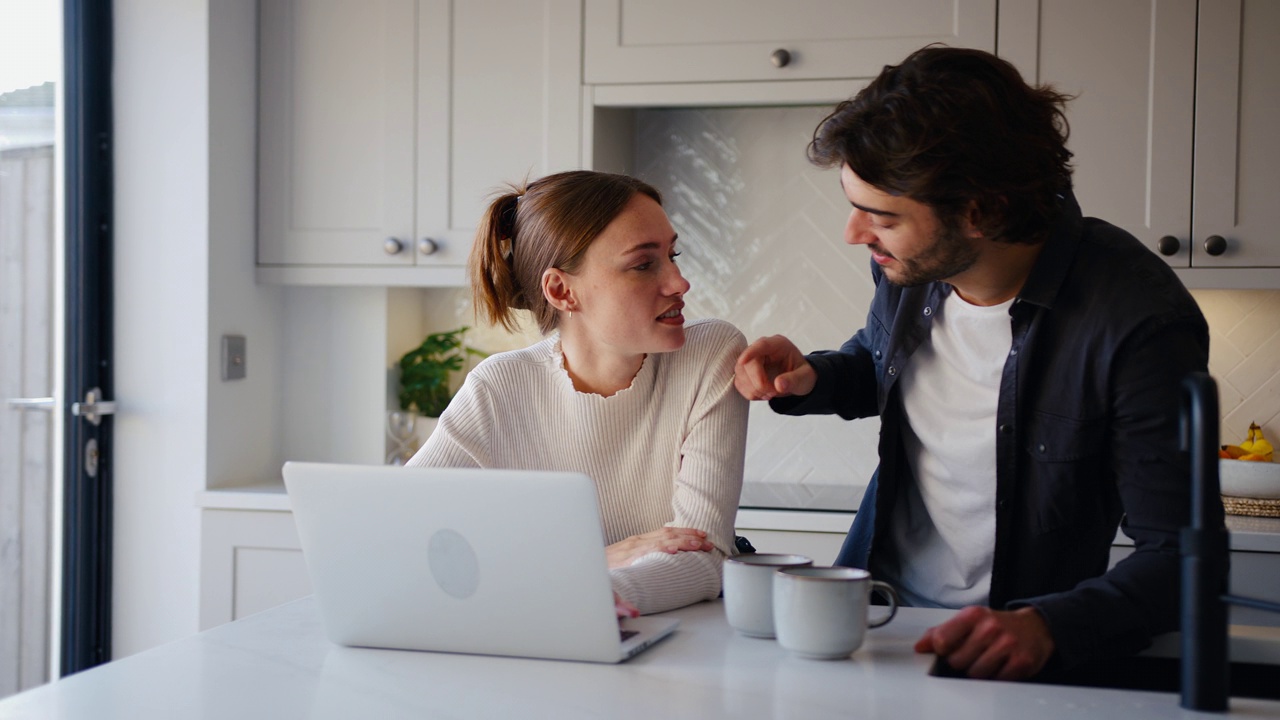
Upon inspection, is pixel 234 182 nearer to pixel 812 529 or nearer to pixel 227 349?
pixel 227 349

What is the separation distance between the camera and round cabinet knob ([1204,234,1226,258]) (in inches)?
100

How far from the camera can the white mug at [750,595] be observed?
1.17 metres

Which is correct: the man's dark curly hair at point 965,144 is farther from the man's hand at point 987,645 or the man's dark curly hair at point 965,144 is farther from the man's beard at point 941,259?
the man's hand at point 987,645

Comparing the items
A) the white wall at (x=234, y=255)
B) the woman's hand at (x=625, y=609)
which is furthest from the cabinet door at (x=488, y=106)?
the woman's hand at (x=625, y=609)

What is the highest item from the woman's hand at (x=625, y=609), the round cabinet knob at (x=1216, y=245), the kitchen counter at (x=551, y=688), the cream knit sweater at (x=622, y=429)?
the round cabinet knob at (x=1216, y=245)

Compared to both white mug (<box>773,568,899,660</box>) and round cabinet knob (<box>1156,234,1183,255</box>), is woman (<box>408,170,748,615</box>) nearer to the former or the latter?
white mug (<box>773,568,899,660</box>)

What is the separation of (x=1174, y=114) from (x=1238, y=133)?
0.45 feet

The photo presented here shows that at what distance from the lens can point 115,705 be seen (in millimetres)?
1000

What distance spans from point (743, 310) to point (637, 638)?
205cm

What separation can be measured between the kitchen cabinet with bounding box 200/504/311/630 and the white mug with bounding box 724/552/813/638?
6.23ft

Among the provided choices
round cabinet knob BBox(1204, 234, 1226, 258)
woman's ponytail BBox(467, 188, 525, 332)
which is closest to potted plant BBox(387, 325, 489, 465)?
woman's ponytail BBox(467, 188, 525, 332)

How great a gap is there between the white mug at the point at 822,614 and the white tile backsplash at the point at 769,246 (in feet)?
6.37

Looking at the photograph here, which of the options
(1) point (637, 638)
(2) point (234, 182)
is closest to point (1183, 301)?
(1) point (637, 638)

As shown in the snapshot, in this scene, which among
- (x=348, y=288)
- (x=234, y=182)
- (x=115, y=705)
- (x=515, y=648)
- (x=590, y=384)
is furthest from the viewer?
(x=348, y=288)
